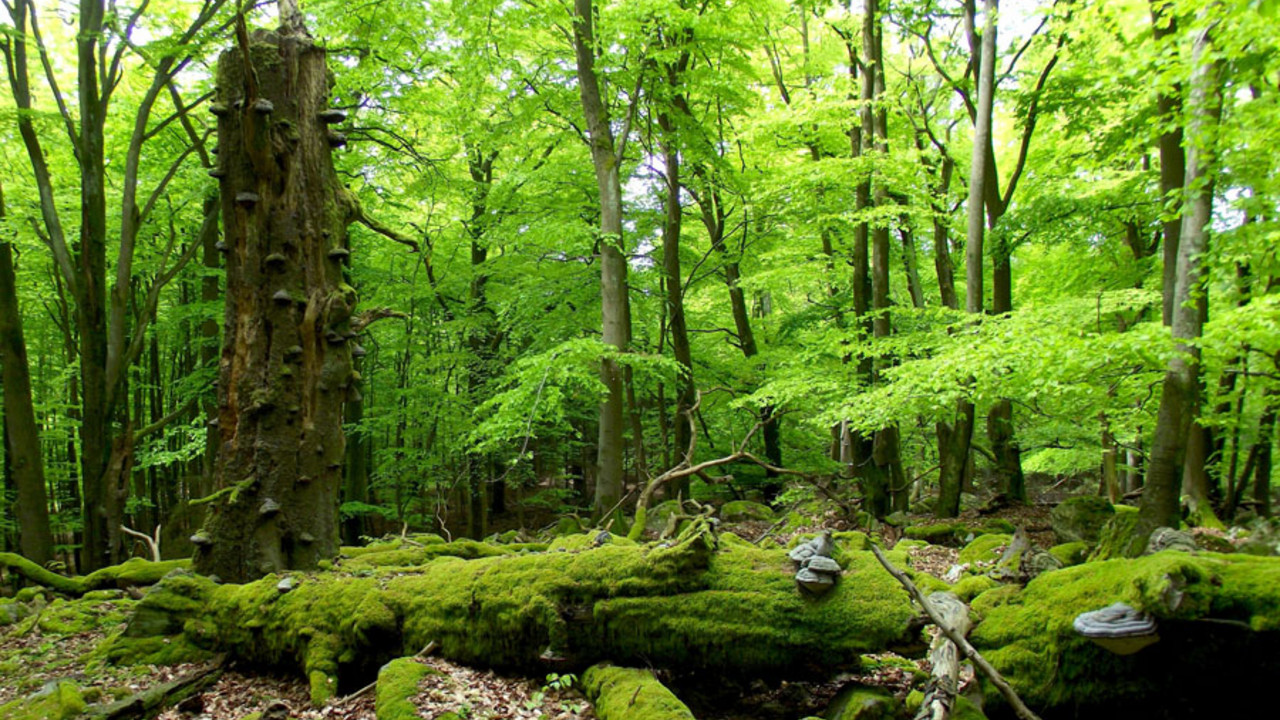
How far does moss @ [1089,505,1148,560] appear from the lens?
5.18 meters

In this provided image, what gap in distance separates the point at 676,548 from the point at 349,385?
2985mm

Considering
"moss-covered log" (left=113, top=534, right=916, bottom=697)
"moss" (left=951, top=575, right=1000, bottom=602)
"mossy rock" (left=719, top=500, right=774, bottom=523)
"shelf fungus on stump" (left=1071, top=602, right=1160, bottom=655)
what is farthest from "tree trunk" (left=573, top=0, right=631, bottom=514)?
"shelf fungus on stump" (left=1071, top=602, right=1160, bottom=655)

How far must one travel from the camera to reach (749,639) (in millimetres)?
3201

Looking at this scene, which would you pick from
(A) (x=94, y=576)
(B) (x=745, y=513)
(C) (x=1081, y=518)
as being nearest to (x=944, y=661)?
(C) (x=1081, y=518)

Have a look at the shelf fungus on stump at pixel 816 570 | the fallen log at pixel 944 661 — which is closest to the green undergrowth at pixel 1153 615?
the fallen log at pixel 944 661

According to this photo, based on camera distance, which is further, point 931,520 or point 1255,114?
point 931,520

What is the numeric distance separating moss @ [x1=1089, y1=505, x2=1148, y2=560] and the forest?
0.03m

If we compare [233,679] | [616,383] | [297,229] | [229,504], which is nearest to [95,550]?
[229,504]

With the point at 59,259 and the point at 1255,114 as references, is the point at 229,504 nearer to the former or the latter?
the point at 59,259

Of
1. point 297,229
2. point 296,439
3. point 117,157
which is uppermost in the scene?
point 117,157

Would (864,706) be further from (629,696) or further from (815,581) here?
(629,696)

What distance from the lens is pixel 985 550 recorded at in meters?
6.19

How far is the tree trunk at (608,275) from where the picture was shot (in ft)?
28.7

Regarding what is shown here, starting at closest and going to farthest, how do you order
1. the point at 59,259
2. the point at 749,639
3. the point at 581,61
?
the point at 749,639 → the point at 59,259 → the point at 581,61
